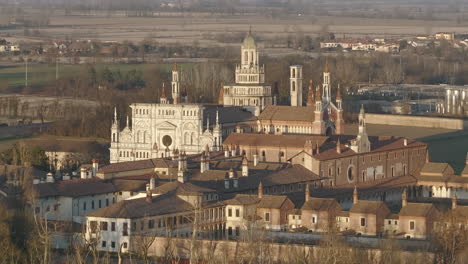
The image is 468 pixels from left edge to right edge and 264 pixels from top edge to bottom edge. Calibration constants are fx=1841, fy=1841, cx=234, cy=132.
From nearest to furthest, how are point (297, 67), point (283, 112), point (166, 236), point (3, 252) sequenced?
1. point (3, 252)
2. point (166, 236)
3. point (283, 112)
4. point (297, 67)

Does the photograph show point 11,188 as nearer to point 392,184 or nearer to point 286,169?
point 286,169

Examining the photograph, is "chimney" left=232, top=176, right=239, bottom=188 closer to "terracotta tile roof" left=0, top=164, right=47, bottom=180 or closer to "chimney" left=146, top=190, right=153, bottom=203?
"chimney" left=146, top=190, right=153, bottom=203

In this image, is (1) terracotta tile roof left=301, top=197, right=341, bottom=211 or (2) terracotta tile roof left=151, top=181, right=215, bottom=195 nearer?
(1) terracotta tile roof left=301, top=197, right=341, bottom=211

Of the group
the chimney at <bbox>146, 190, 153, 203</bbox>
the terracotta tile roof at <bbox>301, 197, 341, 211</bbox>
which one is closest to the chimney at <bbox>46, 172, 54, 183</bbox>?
the chimney at <bbox>146, 190, 153, 203</bbox>

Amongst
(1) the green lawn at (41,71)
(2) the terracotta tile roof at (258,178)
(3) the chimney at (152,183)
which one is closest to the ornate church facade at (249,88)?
(2) the terracotta tile roof at (258,178)

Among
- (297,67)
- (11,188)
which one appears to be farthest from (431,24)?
(11,188)

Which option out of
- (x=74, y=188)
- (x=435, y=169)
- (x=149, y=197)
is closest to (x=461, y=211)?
(x=149, y=197)
